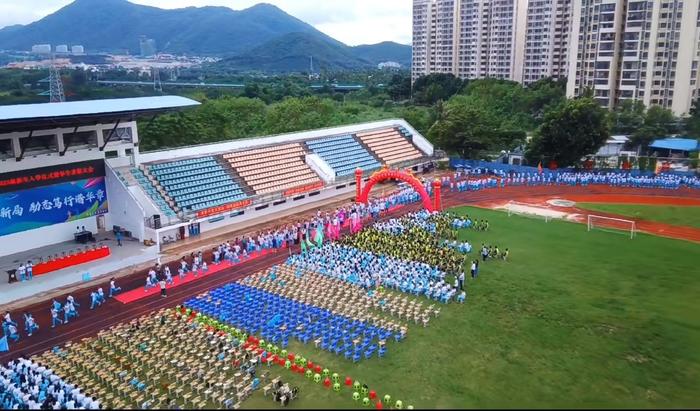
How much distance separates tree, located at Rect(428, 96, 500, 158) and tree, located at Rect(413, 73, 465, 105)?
4704 cm

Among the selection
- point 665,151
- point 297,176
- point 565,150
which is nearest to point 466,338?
point 297,176

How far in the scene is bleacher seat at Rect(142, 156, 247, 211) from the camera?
3650 cm

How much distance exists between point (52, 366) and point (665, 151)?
65908 millimetres

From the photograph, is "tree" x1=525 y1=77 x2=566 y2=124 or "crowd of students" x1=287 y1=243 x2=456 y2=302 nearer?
"crowd of students" x1=287 y1=243 x2=456 y2=302

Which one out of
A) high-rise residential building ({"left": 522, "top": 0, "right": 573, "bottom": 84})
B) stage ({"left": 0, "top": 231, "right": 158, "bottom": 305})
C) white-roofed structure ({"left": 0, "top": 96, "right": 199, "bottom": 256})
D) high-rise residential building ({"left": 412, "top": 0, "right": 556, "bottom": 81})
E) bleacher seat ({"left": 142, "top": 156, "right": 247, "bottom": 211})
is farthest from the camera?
high-rise residential building ({"left": 412, "top": 0, "right": 556, "bottom": 81})

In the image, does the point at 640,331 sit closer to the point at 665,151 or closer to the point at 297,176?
the point at 297,176

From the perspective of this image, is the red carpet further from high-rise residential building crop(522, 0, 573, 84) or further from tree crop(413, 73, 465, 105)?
high-rise residential building crop(522, 0, 573, 84)

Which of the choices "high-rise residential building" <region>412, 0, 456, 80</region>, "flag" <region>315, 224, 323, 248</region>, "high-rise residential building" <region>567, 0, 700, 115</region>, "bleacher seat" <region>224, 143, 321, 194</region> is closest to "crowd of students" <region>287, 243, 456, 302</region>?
"flag" <region>315, 224, 323, 248</region>

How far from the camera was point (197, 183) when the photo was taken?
126ft

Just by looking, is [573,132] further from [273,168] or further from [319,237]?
[319,237]

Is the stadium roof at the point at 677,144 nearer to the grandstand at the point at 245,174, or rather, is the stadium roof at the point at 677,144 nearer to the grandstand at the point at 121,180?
the grandstand at the point at 245,174

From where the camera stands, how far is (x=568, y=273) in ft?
90.1

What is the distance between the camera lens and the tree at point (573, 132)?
5209 cm

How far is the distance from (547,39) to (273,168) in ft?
284
